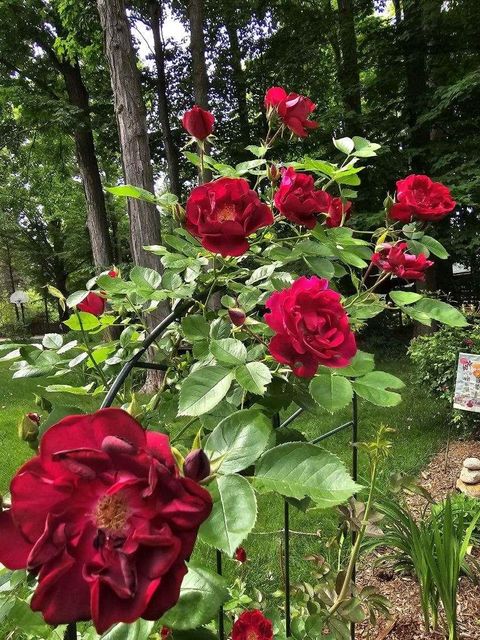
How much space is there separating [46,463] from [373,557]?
2557 mm

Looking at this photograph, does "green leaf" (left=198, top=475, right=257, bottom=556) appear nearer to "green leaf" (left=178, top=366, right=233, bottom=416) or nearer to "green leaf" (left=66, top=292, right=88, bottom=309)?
"green leaf" (left=178, top=366, right=233, bottom=416)

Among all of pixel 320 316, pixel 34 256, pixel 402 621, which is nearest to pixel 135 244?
pixel 402 621

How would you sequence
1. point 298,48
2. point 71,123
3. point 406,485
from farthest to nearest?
point 298,48 < point 71,123 < point 406,485

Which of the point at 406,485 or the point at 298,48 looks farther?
the point at 298,48

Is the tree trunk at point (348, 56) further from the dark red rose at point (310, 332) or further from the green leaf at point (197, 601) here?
the green leaf at point (197, 601)

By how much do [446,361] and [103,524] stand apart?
4.37 metres

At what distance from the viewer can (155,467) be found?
34 centimetres

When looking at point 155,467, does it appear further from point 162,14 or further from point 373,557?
point 162,14

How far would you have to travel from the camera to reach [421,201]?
973mm

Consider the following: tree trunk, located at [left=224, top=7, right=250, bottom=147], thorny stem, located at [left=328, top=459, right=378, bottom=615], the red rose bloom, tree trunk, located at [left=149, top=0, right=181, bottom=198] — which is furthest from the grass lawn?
tree trunk, located at [left=224, top=7, right=250, bottom=147]

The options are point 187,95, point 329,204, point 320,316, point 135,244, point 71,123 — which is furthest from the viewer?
point 187,95

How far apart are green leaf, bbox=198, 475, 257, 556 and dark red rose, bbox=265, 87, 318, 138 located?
781 millimetres

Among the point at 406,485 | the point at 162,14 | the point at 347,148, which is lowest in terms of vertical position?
the point at 406,485

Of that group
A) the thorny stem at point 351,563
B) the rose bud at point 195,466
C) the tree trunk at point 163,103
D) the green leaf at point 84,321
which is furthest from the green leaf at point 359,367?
the tree trunk at point 163,103
